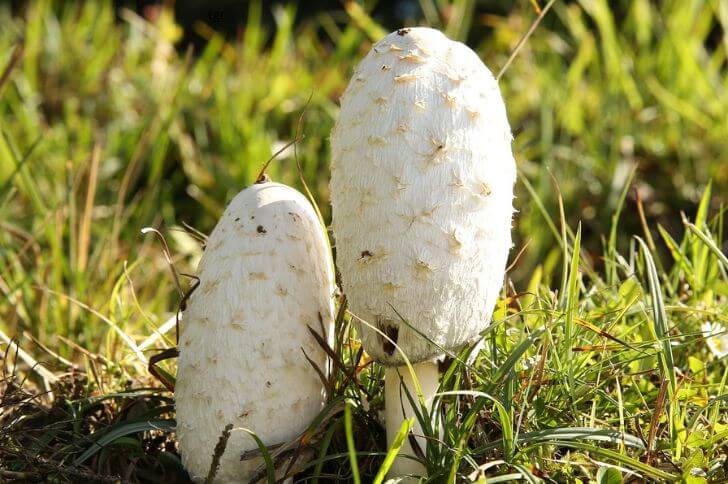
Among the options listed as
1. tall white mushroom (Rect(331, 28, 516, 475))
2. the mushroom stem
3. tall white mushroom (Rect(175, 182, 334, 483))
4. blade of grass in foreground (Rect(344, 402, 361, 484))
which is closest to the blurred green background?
tall white mushroom (Rect(175, 182, 334, 483))

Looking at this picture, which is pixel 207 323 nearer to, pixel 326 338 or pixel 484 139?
pixel 326 338

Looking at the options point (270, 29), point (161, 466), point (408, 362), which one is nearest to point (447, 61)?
point (408, 362)

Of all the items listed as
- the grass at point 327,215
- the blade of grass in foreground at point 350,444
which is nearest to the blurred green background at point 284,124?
the grass at point 327,215

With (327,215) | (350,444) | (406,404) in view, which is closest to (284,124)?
(327,215)

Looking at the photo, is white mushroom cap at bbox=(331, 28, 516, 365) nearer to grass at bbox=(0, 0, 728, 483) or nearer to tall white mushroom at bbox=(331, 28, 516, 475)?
tall white mushroom at bbox=(331, 28, 516, 475)

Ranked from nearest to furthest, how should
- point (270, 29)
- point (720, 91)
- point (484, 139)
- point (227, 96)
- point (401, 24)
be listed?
point (484, 139)
point (720, 91)
point (227, 96)
point (401, 24)
point (270, 29)

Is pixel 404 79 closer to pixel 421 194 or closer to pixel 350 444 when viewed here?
pixel 421 194
